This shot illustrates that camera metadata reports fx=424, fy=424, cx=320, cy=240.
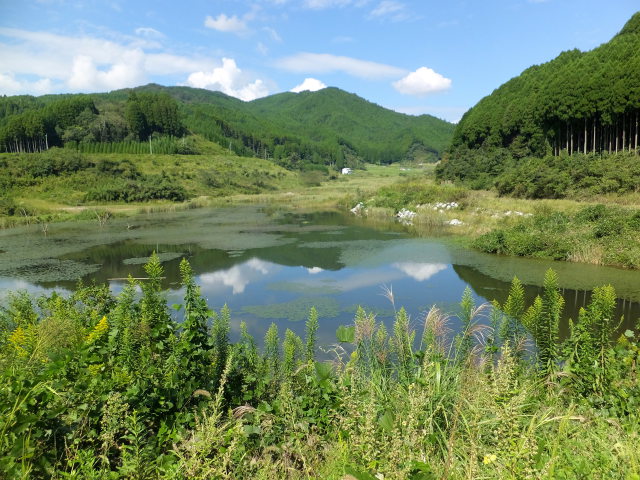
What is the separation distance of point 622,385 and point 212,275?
13707 mm

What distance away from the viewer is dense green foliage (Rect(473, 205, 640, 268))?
587 inches

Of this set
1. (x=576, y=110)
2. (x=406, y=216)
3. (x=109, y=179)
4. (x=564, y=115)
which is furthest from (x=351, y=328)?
(x=109, y=179)

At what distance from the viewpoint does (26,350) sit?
14.1 feet

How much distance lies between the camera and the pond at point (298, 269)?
11.9 metres

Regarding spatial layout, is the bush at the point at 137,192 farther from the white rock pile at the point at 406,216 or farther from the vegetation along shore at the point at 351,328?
the white rock pile at the point at 406,216

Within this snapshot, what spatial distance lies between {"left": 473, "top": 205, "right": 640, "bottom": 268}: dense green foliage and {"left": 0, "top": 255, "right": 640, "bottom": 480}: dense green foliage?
1173cm

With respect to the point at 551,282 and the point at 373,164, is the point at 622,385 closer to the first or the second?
the point at 551,282

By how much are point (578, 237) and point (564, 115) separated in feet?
62.9

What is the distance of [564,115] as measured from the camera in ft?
103

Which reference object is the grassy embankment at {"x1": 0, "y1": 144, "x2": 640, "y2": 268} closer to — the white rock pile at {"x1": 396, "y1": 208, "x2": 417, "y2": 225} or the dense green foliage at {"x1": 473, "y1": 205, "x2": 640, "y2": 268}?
the dense green foliage at {"x1": 473, "y1": 205, "x2": 640, "y2": 268}

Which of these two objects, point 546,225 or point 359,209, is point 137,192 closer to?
point 359,209

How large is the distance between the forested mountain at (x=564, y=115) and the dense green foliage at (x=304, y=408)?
28412 mm

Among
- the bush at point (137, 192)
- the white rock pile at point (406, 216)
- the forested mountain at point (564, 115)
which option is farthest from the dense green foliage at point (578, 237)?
the bush at point (137, 192)

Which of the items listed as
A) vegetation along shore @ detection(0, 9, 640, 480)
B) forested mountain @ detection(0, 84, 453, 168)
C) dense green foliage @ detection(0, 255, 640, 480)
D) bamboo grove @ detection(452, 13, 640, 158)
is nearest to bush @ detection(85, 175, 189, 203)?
vegetation along shore @ detection(0, 9, 640, 480)
